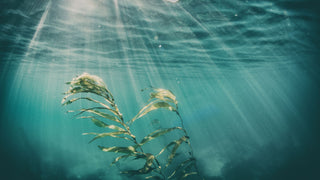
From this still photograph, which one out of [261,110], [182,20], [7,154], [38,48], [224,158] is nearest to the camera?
[182,20]

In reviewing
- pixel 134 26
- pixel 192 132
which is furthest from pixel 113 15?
pixel 192 132

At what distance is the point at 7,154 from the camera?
83.6 ft

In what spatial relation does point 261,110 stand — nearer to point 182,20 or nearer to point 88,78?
A: point 182,20

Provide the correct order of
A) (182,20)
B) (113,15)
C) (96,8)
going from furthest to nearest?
(182,20) < (113,15) < (96,8)

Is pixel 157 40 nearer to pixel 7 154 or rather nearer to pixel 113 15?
pixel 113 15

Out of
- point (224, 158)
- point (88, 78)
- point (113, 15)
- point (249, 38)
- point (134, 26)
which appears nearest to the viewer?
point (88, 78)

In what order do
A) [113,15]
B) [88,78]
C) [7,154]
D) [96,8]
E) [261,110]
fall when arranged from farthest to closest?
[261,110] → [7,154] → [113,15] → [96,8] → [88,78]

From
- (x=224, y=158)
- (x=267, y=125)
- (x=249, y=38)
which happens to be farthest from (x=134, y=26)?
(x=267, y=125)

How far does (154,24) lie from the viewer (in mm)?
11328

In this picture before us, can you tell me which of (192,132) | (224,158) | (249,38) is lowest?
(192,132)

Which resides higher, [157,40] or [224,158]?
[157,40]

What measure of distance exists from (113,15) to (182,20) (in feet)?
14.6

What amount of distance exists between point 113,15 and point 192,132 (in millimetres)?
29731

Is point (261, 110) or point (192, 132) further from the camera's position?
point (261, 110)
